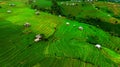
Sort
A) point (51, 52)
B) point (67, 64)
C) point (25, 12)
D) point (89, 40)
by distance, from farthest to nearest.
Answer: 1. point (25, 12)
2. point (89, 40)
3. point (51, 52)
4. point (67, 64)

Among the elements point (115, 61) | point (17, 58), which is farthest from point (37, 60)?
point (115, 61)

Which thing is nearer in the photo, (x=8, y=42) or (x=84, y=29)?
(x=8, y=42)

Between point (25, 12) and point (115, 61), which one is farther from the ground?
point (25, 12)

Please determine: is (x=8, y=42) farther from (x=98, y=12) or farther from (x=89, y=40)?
(x=98, y=12)

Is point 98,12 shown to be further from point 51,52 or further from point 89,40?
point 51,52

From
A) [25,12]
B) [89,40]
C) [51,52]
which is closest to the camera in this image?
[51,52]

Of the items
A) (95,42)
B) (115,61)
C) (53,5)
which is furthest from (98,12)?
(115,61)
